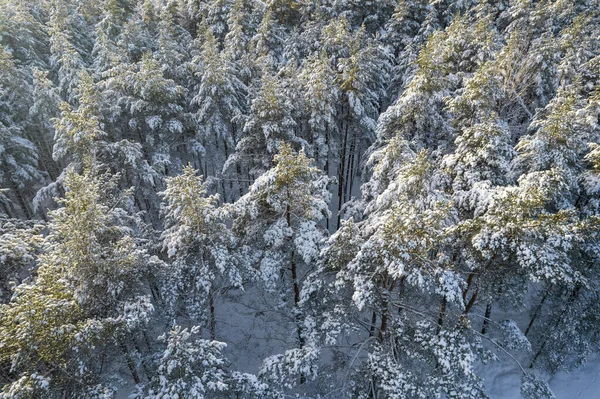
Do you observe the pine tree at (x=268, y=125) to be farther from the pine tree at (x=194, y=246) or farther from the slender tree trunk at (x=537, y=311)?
the slender tree trunk at (x=537, y=311)

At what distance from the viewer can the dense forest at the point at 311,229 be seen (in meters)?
10.4

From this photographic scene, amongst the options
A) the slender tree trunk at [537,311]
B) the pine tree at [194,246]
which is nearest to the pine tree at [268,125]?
the pine tree at [194,246]

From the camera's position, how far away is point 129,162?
1819 cm

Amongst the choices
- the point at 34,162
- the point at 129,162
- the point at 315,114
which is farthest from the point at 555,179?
the point at 34,162

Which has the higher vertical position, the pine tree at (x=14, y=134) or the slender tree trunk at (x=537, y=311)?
the pine tree at (x=14, y=134)

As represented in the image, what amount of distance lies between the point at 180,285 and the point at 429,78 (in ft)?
43.3

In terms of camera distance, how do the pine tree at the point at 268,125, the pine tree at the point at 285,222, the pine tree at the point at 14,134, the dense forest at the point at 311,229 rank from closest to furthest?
the dense forest at the point at 311,229, the pine tree at the point at 285,222, the pine tree at the point at 268,125, the pine tree at the point at 14,134

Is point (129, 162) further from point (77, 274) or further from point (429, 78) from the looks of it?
point (429, 78)

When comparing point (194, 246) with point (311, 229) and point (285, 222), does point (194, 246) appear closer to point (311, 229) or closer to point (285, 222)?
point (285, 222)

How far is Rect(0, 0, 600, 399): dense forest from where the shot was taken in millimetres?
10375

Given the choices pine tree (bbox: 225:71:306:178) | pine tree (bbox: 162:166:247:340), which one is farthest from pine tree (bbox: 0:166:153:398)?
pine tree (bbox: 225:71:306:178)

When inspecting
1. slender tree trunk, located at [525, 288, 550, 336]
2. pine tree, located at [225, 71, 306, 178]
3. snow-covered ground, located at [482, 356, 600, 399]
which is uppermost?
pine tree, located at [225, 71, 306, 178]

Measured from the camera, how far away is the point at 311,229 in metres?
12.7

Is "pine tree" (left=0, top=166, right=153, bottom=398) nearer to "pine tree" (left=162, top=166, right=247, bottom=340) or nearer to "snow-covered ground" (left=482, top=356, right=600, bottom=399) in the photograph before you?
"pine tree" (left=162, top=166, right=247, bottom=340)
